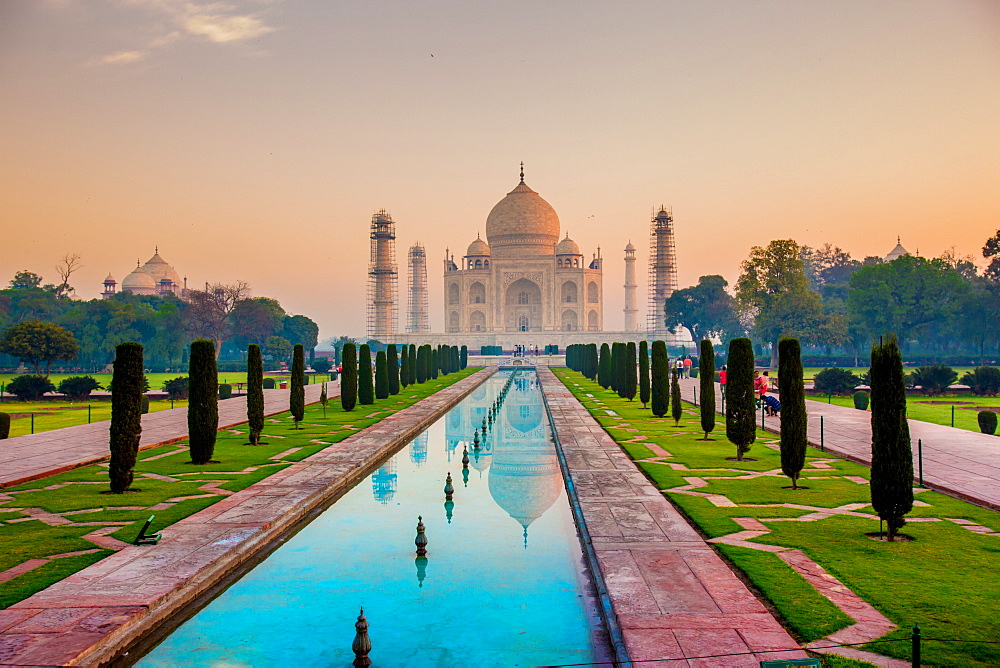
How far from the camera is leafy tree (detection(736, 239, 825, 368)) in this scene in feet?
138

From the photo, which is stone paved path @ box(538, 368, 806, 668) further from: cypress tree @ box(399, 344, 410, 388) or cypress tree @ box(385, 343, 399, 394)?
cypress tree @ box(399, 344, 410, 388)

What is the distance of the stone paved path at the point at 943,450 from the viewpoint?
9.69m

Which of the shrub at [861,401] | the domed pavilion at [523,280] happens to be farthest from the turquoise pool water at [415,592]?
the domed pavilion at [523,280]

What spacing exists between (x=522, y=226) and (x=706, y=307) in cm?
1872

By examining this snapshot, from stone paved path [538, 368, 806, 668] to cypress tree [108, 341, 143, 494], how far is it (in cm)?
556

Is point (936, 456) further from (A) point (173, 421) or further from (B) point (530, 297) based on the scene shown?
(B) point (530, 297)

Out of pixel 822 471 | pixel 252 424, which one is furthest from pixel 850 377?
pixel 252 424

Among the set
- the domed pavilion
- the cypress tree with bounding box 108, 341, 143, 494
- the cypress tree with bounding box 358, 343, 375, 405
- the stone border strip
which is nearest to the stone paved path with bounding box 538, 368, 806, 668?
the stone border strip

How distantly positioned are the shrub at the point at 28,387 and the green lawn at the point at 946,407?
2461cm

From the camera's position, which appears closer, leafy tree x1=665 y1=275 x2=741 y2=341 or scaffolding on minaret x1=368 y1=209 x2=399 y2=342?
leafy tree x1=665 y1=275 x2=741 y2=341

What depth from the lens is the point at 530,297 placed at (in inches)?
2945

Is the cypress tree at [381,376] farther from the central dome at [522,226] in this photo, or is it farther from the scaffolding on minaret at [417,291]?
the scaffolding on minaret at [417,291]

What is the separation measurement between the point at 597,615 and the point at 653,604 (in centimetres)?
46

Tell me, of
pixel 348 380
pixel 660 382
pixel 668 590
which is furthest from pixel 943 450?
pixel 348 380
